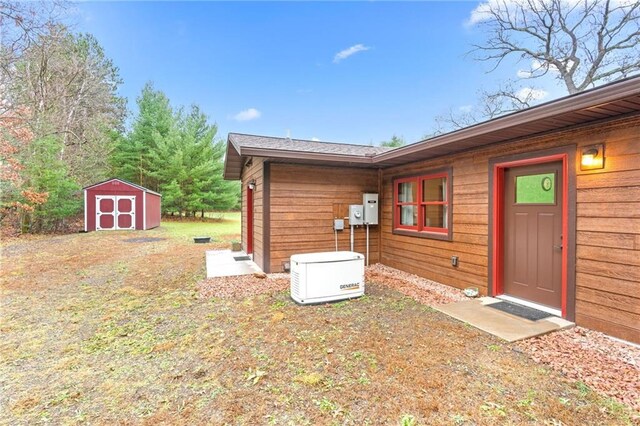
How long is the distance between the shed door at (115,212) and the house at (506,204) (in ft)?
34.1

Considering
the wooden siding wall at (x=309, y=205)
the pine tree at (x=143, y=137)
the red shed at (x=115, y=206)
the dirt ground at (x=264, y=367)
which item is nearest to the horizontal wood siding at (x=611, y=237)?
the dirt ground at (x=264, y=367)

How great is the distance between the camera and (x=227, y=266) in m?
6.75

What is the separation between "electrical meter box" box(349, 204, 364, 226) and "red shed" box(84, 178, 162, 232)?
12.4m

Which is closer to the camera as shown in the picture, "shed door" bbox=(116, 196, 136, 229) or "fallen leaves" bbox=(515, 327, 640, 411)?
"fallen leaves" bbox=(515, 327, 640, 411)

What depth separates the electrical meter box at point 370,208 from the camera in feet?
21.3

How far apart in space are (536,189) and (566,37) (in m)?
12.2

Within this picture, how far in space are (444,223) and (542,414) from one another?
142 inches

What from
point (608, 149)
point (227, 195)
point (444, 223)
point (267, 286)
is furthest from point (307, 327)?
point (227, 195)

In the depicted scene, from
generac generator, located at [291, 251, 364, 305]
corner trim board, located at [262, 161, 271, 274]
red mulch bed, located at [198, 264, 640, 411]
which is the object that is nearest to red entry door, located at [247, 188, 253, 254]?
corner trim board, located at [262, 161, 271, 274]

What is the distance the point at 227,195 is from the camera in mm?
22359

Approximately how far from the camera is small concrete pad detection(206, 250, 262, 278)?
606 centimetres

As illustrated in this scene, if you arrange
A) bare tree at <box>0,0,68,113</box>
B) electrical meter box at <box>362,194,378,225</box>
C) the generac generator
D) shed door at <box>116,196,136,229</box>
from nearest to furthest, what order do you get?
the generac generator, bare tree at <box>0,0,68,113</box>, electrical meter box at <box>362,194,378,225</box>, shed door at <box>116,196,136,229</box>

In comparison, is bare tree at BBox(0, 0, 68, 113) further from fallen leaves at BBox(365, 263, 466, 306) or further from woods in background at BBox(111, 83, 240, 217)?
woods in background at BBox(111, 83, 240, 217)

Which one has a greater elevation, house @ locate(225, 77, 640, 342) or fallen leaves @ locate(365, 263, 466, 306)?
house @ locate(225, 77, 640, 342)
